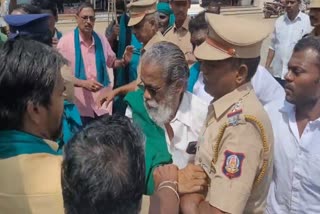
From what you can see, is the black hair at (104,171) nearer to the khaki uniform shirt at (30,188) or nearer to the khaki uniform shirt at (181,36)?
the khaki uniform shirt at (30,188)

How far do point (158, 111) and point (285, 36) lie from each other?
3.84m

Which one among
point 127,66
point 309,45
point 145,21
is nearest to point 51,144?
point 309,45

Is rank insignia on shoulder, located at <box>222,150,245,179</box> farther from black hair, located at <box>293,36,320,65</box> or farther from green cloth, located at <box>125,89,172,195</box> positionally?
black hair, located at <box>293,36,320,65</box>

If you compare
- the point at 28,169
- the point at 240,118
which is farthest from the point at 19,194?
the point at 240,118

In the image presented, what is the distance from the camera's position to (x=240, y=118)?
206 centimetres

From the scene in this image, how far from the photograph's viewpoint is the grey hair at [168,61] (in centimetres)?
289

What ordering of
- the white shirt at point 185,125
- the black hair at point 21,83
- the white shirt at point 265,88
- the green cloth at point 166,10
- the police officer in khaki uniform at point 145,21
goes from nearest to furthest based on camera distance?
the black hair at point 21,83, the white shirt at point 185,125, the white shirt at point 265,88, the police officer in khaki uniform at point 145,21, the green cloth at point 166,10

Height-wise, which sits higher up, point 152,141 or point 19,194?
point 19,194

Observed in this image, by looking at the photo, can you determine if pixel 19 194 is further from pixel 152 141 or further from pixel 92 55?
pixel 92 55

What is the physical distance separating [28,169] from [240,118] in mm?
813

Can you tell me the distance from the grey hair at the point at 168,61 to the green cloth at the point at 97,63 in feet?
6.71

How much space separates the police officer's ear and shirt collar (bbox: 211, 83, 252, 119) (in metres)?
0.02

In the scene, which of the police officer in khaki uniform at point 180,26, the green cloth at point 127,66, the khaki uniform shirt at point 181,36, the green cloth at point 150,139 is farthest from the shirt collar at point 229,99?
the police officer in khaki uniform at point 180,26

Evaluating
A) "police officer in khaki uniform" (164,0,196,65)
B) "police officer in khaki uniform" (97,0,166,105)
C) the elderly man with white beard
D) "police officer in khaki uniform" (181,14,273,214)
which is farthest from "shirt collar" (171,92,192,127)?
"police officer in khaki uniform" (164,0,196,65)
